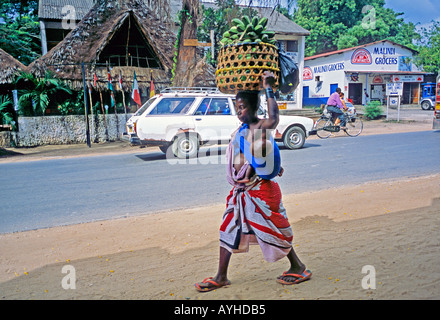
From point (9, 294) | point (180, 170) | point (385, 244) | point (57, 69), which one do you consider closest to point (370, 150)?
point (180, 170)

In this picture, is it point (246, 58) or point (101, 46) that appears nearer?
point (246, 58)

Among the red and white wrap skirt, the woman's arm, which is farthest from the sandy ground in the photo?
the woman's arm

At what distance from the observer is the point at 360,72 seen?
102ft

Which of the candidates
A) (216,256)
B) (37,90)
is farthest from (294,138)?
(37,90)

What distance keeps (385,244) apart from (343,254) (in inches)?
21.9

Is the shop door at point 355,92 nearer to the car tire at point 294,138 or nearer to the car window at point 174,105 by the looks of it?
the car tire at point 294,138

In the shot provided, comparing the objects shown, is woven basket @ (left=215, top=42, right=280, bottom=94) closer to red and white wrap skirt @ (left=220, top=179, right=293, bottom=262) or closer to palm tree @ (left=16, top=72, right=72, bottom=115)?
red and white wrap skirt @ (left=220, top=179, right=293, bottom=262)

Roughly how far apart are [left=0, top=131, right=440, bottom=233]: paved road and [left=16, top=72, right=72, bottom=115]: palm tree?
18.7 feet

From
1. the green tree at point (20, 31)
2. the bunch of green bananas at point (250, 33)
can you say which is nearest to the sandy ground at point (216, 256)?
the bunch of green bananas at point (250, 33)

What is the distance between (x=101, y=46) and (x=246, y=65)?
14.2 meters

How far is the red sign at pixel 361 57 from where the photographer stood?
3116cm

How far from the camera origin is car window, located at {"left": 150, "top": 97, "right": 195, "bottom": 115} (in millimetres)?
9945

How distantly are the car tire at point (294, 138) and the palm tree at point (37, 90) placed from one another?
9924mm

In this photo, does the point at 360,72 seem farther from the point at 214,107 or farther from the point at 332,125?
the point at 214,107
